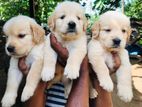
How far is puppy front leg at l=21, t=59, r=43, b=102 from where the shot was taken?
2.38 meters

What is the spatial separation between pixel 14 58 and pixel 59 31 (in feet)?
1.07

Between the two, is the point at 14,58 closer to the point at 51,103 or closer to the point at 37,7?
the point at 51,103

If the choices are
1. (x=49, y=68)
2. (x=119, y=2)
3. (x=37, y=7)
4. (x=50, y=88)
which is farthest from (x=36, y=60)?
(x=119, y=2)

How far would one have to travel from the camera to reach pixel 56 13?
2518mm

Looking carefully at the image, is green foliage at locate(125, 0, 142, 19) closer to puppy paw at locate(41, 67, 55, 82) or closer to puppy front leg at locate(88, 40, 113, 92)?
puppy front leg at locate(88, 40, 113, 92)

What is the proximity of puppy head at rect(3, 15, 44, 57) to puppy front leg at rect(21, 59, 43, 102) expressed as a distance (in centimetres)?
13

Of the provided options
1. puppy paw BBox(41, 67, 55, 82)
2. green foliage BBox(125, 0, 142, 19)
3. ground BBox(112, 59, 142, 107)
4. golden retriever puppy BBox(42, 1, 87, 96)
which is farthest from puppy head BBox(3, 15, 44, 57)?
green foliage BBox(125, 0, 142, 19)

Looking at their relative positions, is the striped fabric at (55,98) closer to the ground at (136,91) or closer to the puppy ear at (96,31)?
the puppy ear at (96,31)

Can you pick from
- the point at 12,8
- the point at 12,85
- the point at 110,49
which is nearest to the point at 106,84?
the point at 110,49

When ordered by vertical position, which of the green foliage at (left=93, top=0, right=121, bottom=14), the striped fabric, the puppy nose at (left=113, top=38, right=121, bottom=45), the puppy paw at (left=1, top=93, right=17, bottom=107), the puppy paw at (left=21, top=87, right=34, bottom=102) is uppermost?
the green foliage at (left=93, top=0, right=121, bottom=14)

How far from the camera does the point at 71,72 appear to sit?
2328mm

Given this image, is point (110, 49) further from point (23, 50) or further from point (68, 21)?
point (23, 50)

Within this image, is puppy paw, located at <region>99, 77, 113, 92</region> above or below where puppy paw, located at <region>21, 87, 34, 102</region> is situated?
above

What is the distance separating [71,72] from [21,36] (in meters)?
0.40
